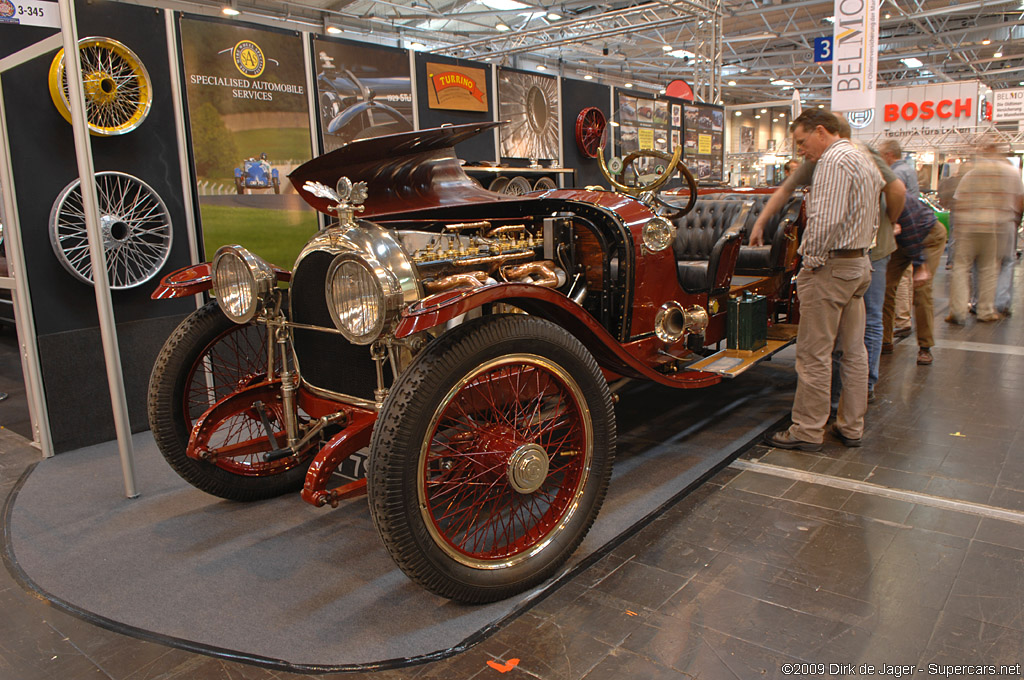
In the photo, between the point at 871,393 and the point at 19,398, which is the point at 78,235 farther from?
the point at 871,393

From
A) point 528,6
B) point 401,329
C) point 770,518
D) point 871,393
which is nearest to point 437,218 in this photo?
point 401,329

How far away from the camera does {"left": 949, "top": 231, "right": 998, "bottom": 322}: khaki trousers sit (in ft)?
20.8

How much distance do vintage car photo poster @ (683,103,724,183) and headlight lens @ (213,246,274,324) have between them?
7.43 meters

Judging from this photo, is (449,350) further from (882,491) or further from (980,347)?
(980,347)

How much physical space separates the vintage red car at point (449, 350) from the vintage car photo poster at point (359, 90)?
1973 mm

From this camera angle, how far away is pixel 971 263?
21.3ft

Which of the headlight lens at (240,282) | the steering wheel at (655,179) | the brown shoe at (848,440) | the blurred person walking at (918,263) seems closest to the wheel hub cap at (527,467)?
the headlight lens at (240,282)

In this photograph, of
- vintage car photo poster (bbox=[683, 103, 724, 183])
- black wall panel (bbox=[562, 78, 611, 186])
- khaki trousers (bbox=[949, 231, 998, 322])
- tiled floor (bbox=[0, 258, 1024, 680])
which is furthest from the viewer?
vintage car photo poster (bbox=[683, 103, 724, 183])

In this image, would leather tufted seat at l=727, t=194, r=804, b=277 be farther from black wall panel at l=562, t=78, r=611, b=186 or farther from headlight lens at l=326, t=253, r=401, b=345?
headlight lens at l=326, t=253, r=401, b=345

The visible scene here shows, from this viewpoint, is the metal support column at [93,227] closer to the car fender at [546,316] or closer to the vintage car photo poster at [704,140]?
the car fender at [546,316]

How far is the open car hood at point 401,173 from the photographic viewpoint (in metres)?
2.84

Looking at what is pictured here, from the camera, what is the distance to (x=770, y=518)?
2699 millimetres

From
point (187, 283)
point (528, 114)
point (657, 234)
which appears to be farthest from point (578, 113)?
point (187, 283)

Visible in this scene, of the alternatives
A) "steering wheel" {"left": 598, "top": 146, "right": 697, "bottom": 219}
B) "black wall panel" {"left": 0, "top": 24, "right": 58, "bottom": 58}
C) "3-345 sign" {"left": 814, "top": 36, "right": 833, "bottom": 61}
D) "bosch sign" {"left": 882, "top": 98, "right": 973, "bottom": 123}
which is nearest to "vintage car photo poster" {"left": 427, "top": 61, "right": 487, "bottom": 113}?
"steering wheel" {"left": 598, "top": 146, "right": 697, "bottom": 219}
